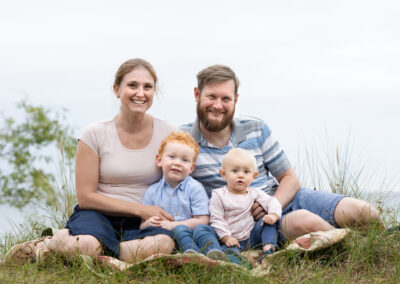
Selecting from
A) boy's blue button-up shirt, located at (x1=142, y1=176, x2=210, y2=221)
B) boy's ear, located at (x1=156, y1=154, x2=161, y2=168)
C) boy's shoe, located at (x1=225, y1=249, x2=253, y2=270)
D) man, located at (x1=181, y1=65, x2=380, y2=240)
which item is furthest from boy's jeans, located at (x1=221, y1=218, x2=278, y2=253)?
boy's ear, located at (x1=156, y1=154, x2=161, y2=168)

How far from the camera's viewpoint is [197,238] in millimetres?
3857

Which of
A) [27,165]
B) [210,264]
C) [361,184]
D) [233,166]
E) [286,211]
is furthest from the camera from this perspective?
[27,165]

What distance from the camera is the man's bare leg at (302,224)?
4160 millimetres

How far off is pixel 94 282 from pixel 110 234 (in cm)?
59

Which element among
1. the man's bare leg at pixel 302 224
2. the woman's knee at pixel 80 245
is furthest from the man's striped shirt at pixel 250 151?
the woman's knee at pixel 80 245

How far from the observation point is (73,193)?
598 cm

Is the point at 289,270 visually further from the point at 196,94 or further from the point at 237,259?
the point at 196,94

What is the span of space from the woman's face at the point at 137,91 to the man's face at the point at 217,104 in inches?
20.0

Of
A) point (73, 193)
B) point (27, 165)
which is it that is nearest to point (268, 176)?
point (73, 193)

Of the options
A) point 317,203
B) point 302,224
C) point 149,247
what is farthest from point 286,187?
point 149,247

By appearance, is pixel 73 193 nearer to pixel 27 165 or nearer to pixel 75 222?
pixel 75 222

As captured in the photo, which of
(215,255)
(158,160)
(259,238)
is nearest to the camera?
(215,255)

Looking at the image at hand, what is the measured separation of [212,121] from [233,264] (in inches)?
57.4

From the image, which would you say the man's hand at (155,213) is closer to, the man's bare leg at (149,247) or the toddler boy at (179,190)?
the toddler boy at (179,190)
